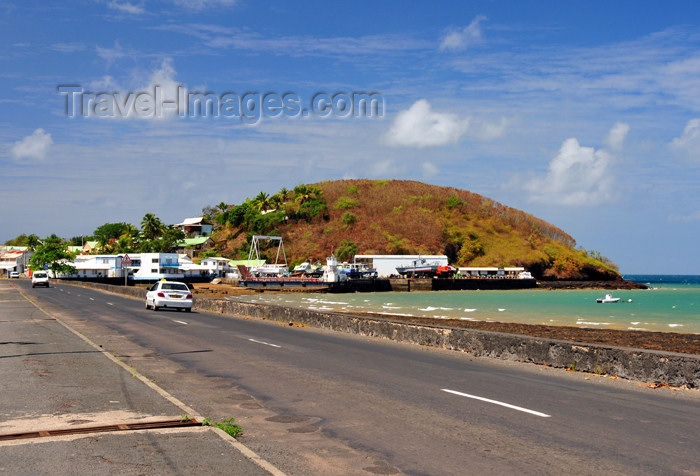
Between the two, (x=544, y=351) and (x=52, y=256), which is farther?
(x=52, y=256)

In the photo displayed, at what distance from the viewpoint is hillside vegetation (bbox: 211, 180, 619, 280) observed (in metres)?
167

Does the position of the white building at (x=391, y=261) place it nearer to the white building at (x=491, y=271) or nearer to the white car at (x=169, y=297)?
the white building at (x=491, y=271)

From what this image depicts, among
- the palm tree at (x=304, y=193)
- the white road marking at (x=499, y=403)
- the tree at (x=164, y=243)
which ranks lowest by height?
the white road marking at (x=499, y=403)

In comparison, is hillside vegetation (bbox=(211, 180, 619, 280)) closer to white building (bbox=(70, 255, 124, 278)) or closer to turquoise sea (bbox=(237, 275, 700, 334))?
white building (bbox=(70, 255, 124, 278))

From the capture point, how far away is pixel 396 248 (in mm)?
162750

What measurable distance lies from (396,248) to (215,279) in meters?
54.9

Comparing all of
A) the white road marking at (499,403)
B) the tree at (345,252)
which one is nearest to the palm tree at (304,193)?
the tree at (345,252)

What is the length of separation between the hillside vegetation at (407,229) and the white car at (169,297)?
121381 mm

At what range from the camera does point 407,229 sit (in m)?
172

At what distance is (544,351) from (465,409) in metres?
6.78

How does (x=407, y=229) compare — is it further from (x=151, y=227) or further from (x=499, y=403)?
(x=499, y=403)

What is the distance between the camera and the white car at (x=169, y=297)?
3625cm

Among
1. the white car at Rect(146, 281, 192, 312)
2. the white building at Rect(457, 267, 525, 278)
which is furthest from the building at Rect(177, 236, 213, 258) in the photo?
the white car at Rect(146, 281, 192, 312)

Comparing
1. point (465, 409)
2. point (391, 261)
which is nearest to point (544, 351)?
point (465, 409)
